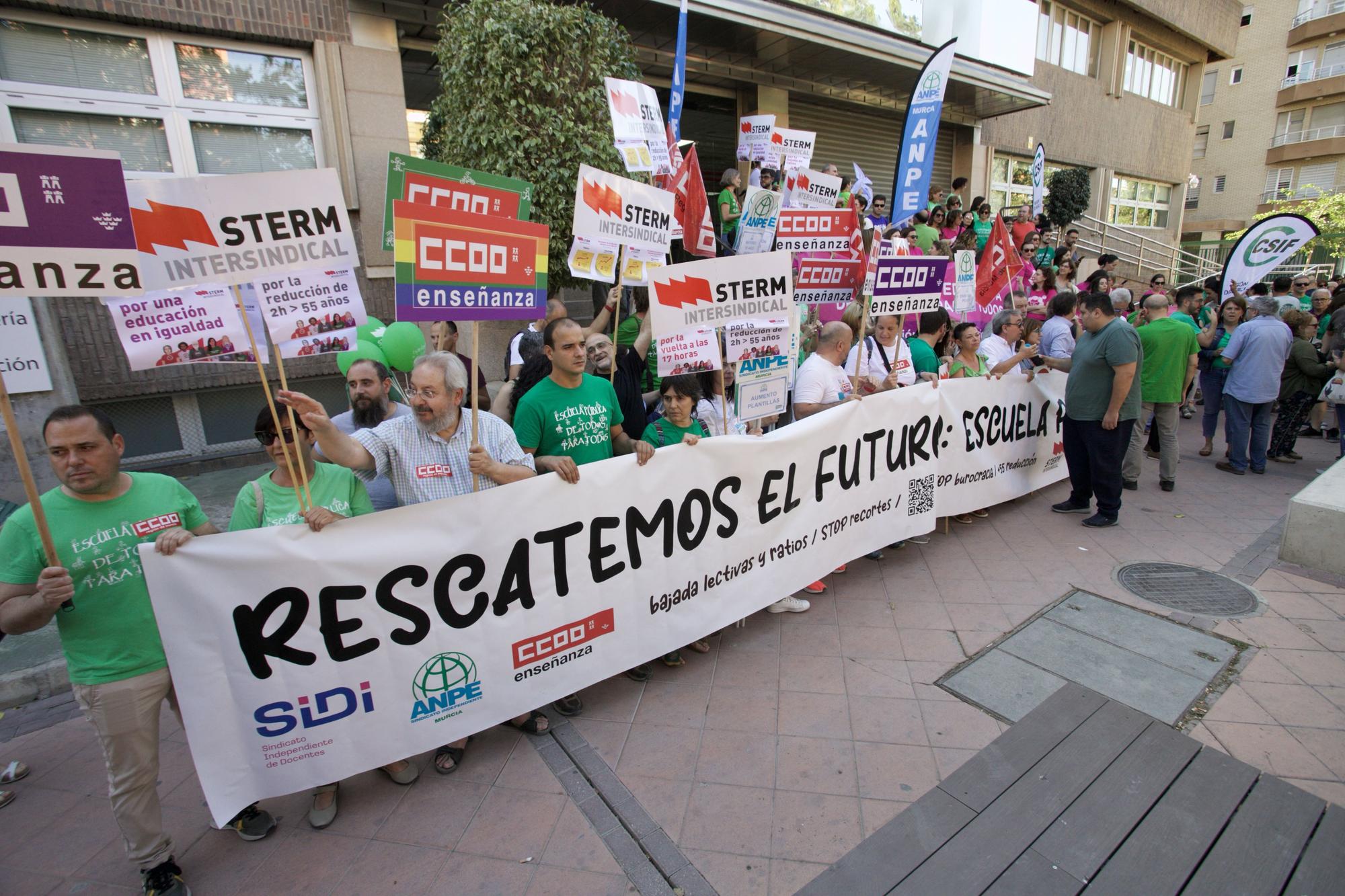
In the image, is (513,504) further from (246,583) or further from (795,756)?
(795,756)

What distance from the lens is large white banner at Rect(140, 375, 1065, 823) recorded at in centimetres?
247

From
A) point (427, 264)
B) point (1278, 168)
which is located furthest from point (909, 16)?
point (1278, 168)

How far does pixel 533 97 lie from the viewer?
6609 millimetres

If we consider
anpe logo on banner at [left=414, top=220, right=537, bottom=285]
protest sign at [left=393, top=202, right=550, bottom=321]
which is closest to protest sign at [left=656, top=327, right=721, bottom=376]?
protest sign at [left=393, top=202, right=550, bottom=321]

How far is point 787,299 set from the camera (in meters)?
4.15

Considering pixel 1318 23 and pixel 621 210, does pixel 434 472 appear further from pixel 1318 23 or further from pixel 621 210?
pixel 1318 23

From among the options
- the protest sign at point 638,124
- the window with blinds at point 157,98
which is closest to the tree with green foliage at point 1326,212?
the protest sign at point 638,124

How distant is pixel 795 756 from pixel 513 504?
1.78 metres

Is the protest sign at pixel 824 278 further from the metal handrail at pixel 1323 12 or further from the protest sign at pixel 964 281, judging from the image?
the metal handrail at pixel 1323 12

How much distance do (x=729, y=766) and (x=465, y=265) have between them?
257cm

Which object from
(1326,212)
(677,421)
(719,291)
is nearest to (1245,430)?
(719,291)

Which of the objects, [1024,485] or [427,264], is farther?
[1024,485]

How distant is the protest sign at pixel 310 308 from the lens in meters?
2.78

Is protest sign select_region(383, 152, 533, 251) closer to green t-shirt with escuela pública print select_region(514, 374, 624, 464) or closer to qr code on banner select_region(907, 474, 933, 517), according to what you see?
green t-shirt with escuela pública print select_region(514, 374, 624, 464)
